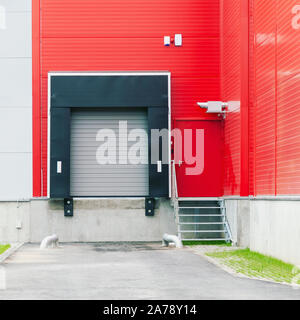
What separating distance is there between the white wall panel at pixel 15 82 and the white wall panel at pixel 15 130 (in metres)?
0.24

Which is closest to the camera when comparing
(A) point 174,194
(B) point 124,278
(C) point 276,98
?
(B) point 124,278

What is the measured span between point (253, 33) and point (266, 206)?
168 inches

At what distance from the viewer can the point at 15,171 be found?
1930cm

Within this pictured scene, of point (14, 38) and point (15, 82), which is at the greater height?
point (14, 38)

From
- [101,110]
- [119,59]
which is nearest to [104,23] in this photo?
[119,59]

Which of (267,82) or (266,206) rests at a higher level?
(267,82)

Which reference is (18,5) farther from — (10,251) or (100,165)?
(10,251)

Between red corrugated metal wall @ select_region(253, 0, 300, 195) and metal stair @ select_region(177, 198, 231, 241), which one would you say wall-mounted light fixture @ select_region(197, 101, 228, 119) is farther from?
red corrugated metal wall @ select_region(253, 0, 300, 195)

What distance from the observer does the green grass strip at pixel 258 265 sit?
10688mm

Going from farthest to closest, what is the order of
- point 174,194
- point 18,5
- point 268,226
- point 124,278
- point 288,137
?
point 18,5, point 174,194, point 268,226, point 288,137, point 124,278

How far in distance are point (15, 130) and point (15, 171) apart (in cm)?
107

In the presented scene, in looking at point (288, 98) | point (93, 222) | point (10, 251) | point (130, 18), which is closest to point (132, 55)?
point (130, 18)

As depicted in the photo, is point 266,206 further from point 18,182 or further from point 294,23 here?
point 18,182

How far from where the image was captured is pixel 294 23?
13.1 meters
